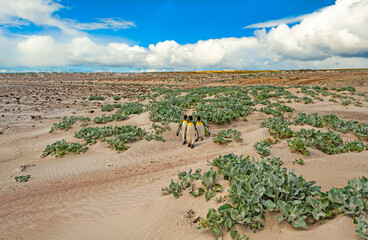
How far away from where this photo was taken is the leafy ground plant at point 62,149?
7.57m

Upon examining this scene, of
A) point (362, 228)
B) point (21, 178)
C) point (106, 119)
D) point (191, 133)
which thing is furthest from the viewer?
point (106, 119)

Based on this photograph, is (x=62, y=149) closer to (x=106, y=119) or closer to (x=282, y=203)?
(x=106, y=119)

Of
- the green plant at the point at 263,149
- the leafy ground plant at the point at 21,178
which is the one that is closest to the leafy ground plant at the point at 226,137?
the green plant at the point at 263,149

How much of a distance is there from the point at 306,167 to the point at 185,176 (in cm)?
272

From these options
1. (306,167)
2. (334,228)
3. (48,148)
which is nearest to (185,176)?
(334,228)

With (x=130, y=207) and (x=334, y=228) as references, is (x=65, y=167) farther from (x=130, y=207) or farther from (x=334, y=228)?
(x=334, y=228)

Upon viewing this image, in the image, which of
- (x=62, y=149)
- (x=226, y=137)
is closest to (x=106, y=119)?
(x=62, y=149)

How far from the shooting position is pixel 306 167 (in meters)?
4.45

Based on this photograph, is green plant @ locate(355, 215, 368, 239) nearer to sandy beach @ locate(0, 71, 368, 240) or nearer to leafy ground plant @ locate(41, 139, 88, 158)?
sandy beach @ locate(0, 71, 368, 240)

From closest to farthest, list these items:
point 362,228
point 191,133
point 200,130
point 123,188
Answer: point 362,228
point 123,188
point 191,133
point 200,130

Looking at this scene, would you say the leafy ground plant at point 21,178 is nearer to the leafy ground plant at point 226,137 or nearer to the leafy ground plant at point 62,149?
the leafy ground plant at point 62,149

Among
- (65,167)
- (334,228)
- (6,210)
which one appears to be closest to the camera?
(334,228)

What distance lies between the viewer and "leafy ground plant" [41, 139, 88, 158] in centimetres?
757

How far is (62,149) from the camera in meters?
7.71
